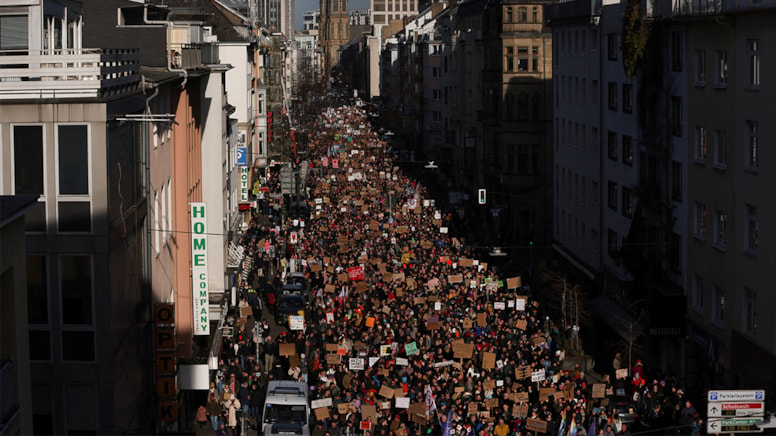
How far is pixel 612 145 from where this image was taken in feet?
159

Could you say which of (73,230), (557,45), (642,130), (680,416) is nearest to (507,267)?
(557,45)

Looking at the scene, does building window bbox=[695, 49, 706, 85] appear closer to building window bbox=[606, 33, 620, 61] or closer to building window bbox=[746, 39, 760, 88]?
building window bbox=[746, 39, 760, 88]

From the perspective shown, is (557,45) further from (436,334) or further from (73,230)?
(73,230)

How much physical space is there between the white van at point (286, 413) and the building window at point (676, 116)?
15.1m

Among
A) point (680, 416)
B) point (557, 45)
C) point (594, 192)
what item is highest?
point (557, 45)

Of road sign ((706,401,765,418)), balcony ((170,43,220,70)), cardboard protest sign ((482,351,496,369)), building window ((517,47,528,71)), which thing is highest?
building window ((517,47,528,71))

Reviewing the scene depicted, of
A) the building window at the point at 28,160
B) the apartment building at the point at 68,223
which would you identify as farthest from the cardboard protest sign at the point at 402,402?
the building window at the point at 28,160

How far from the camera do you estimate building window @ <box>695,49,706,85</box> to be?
37406mm

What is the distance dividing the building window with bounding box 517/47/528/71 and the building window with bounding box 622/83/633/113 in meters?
24.3

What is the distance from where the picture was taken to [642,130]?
43.8 metres

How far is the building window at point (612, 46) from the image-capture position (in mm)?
47875

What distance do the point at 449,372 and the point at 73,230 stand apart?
620 inches

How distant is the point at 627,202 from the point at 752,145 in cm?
1308

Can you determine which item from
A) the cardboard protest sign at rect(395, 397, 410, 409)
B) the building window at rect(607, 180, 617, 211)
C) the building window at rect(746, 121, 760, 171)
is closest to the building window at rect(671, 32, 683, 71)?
the building window at rect(746, 121, 760, 171)
